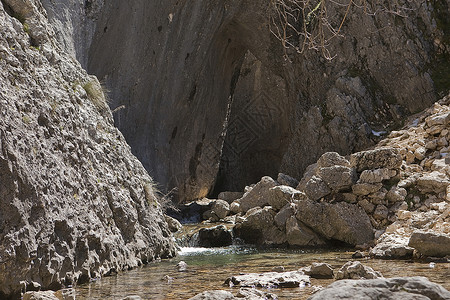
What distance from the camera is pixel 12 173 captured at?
17.5ft

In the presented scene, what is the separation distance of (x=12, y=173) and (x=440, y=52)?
46.0 feet

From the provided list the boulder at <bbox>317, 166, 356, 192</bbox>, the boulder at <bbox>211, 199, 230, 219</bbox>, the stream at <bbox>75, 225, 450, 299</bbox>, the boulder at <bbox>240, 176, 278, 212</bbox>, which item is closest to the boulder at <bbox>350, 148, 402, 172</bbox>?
the boulder at <bbox>317, 166, 356, 192</bbox>

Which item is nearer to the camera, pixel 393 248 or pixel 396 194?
pixel 393 248

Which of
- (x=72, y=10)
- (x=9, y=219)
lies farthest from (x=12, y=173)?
(x=72, y=10)

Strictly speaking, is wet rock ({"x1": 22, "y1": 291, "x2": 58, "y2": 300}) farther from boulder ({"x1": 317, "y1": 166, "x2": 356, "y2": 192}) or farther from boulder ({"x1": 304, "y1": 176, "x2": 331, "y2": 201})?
boulder ({"x1": 317, "y1": 166, "x2": 356, "y2": 192})

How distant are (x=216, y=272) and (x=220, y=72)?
14.0 m

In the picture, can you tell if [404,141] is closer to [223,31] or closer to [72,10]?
[223,31]

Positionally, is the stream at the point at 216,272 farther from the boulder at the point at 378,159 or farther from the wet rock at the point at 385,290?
the wet rock at the point at 385,290

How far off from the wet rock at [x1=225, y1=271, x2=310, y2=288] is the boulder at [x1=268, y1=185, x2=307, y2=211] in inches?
209

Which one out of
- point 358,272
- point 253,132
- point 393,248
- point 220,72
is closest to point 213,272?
point 358,272

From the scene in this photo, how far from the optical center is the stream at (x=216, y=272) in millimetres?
5426

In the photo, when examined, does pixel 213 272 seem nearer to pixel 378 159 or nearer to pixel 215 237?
pixel 215 237

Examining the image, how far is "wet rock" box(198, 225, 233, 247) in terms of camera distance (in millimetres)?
11508

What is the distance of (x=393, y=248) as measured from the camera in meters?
8.03
